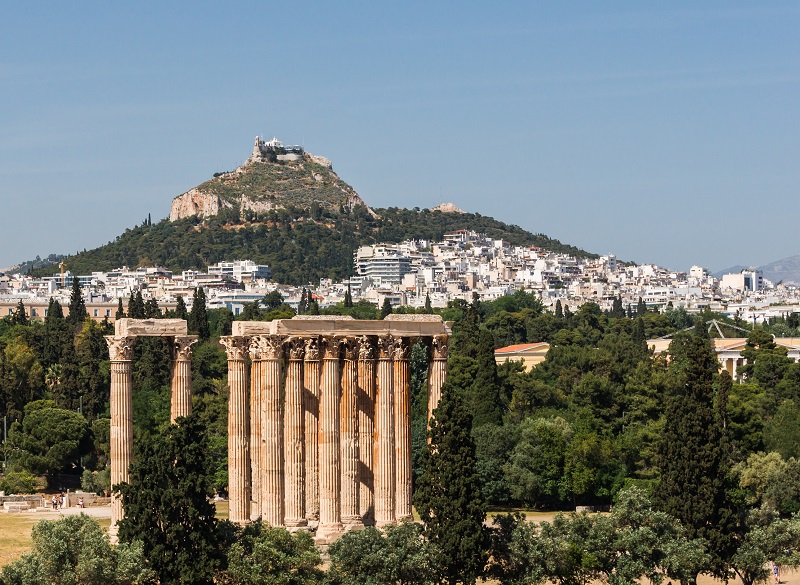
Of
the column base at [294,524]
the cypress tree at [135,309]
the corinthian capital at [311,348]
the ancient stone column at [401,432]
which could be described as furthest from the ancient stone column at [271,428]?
the cypress tree at [135,309]

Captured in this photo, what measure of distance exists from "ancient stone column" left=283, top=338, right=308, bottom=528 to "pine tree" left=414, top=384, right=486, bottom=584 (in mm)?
3819

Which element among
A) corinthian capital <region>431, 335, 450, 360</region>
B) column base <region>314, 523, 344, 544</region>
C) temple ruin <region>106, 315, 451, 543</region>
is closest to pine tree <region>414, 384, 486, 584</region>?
column base <region>314, 523, 344, 544</region>

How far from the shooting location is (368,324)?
5469 centimetres

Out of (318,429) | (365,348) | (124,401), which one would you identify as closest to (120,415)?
(124,401)

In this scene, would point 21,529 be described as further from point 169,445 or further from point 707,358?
point 707,358

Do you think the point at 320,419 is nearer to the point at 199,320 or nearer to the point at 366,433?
the point at 366,433

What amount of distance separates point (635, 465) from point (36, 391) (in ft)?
115

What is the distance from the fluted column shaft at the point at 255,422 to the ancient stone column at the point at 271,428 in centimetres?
27

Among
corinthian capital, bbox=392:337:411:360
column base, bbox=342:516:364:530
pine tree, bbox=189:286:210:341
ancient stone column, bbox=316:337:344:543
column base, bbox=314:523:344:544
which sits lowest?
column base, bbox=314:523:344:544

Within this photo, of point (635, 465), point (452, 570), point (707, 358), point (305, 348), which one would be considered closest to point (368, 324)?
point (305, 348)

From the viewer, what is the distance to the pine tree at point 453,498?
50406 millimetres

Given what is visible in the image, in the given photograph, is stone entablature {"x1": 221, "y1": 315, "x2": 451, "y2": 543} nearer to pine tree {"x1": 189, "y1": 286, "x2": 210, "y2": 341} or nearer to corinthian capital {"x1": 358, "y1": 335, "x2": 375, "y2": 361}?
corinthian capital {"x1": 358, "y1": 335, "x2": 375, "y2": 361}

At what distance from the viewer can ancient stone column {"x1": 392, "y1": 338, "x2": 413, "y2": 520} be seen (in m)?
54.6

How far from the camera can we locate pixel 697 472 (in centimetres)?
5856
